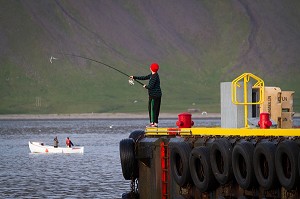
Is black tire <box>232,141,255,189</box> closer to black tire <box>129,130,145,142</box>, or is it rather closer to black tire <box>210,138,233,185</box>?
black tire <box>210,138,233,185</box>

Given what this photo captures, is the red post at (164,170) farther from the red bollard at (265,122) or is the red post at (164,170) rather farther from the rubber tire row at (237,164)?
the red bollard at (265,122)

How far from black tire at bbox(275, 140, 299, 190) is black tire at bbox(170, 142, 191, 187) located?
450 centimetres

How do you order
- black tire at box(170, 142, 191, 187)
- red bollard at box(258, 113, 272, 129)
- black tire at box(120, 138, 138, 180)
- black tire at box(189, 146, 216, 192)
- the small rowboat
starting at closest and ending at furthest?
black tire at box(189, 146, 216, 192)
red bollard at box(258, 113, 272, 129)
black tire at box(170, 142, 191, 187)
black tire at box(120, 138, 138, 180)
the small rowboat

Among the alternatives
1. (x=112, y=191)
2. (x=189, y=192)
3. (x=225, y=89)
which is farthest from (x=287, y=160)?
(x=112, y=191)

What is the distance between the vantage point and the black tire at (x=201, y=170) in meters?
24.3

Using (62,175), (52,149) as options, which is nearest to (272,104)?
(62,175)

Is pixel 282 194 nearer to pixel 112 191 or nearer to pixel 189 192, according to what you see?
pixel 189 192

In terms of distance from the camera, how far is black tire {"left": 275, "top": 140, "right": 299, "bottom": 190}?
67.6 feet

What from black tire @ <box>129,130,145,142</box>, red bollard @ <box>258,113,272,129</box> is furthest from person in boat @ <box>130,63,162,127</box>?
red bollard @ <box>258,113,272,129</box>

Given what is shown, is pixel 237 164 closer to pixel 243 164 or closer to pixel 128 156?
pixel 243 164

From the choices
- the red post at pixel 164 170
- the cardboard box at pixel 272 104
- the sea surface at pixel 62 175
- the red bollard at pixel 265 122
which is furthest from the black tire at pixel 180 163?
the sea surface at pixel 62 175

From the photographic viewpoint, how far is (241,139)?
23.4 meters

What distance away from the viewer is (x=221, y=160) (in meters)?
24.0

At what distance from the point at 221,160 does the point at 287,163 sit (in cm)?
299
